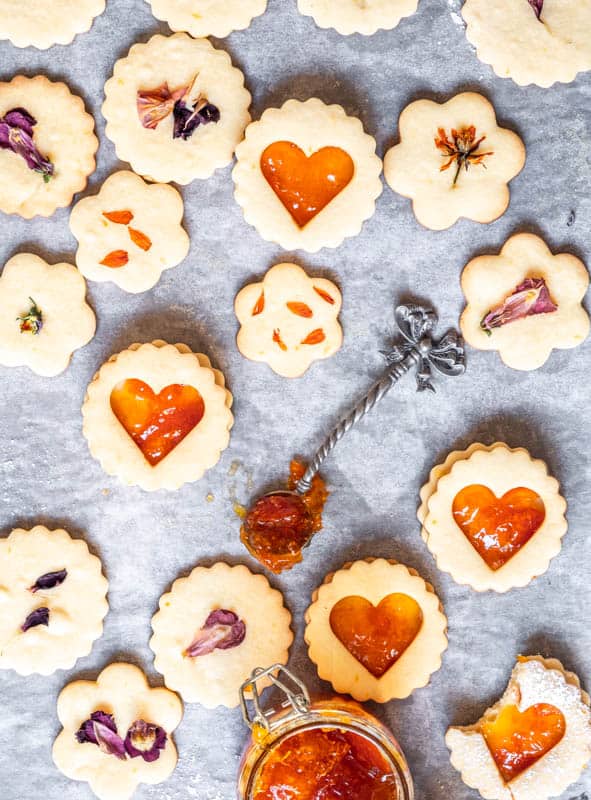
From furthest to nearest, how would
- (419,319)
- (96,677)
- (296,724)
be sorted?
(96,677) < (419,319) < (296,724)

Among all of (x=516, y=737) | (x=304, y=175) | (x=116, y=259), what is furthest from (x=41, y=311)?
(x=516, y=737)

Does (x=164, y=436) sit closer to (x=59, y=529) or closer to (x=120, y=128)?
(x=59, y=529)

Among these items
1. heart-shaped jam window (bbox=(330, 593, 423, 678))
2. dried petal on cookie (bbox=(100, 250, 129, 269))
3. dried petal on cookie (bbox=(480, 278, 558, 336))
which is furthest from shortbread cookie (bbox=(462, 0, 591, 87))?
heart-shaped jam window (bbox=(330, 593, 423, 678))

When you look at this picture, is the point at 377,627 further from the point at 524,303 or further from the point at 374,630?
the point at 524,303

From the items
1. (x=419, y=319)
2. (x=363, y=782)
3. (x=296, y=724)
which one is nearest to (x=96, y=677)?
(x=296, y=724)

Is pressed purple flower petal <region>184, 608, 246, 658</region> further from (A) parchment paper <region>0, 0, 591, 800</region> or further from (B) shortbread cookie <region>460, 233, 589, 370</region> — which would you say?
(B) shortbread cookie <region>460, 233, 589, 370</region>

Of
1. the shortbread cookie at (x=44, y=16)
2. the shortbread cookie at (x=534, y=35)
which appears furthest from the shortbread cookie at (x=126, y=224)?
the shortbread cookie at (x=534, y=35)
